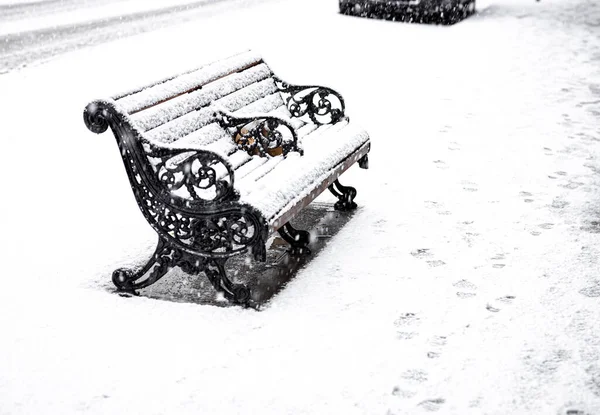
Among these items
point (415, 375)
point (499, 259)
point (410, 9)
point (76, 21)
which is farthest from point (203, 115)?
point (76, 21)

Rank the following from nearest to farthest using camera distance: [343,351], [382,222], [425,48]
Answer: [343,351]
[382,222]
[425,48]

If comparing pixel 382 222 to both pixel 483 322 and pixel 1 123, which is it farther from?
pixel 1 123

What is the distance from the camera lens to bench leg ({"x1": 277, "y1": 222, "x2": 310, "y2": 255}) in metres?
5.25

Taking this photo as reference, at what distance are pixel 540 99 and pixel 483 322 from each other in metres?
5.82

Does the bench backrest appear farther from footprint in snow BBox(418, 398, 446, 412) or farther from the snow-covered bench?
footprint in snow BBox(418, 398, 446, 412)

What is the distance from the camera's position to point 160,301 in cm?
465

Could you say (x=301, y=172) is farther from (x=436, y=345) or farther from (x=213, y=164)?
(x=436, y=345)

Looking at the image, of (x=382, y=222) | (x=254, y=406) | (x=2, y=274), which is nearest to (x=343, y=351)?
(x=254, y=406)

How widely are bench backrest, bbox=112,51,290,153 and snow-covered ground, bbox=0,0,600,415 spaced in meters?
0.96

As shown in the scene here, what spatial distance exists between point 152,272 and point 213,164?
78 centimetres

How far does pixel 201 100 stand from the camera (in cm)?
512

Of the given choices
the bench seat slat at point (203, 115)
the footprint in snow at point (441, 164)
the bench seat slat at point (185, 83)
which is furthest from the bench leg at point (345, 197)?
the footprint in snow at point (441, 164)

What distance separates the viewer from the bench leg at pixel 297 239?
525cm

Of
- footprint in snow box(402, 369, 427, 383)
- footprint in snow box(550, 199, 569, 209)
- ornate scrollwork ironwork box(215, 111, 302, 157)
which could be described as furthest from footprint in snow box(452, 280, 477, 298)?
footprint in snow box(550, 199, 569, 209)
